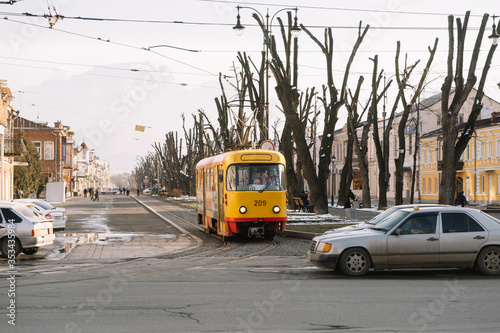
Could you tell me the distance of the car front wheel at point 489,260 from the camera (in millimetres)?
14391

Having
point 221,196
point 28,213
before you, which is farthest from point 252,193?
point 28,213

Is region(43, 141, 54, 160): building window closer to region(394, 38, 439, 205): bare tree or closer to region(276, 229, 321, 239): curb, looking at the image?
region(394, 38, 439, 205): bare tree

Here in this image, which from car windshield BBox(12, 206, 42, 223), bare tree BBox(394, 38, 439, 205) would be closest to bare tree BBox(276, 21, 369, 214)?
bare tree BBox(394, 38, 439, 205)

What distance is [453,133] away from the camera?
30984mm

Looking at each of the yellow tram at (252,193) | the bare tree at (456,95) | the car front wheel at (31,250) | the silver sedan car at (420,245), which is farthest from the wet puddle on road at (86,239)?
the bare tree at (456,95)

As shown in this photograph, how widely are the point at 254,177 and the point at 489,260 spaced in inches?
417

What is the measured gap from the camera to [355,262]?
14.2 m

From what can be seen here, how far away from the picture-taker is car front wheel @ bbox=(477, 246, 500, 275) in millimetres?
14391

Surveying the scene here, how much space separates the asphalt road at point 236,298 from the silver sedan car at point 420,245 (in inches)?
13.0

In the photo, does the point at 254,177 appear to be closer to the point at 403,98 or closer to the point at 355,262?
the point at 355,262

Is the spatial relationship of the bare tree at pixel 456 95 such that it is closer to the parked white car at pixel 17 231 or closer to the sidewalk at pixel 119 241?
the sidewalk at pixel 119 241

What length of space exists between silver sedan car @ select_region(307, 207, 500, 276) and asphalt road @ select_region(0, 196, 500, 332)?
33 cm

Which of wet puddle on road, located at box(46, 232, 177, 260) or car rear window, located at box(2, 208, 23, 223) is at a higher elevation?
car rear window, located at box(2, 208, 23, 223)

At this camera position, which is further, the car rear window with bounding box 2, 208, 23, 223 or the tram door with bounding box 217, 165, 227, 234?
the tram door with bounding box 217, 165, 227, 234
